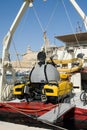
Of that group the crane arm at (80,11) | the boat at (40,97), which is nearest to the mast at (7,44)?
the boat at (40,97)

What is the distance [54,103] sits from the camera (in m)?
13.9

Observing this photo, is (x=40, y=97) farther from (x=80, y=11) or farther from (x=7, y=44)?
(x=80, y=11)

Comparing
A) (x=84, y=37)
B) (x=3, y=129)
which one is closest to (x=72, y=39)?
(x=84, y=37)

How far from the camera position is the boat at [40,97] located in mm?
12867

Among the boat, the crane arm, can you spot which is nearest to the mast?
the boat

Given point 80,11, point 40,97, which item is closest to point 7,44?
point 40,97

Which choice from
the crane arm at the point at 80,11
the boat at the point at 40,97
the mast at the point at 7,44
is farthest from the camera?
the mast at the point at 7,44

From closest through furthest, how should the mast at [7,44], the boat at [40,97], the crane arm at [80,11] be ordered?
the boat at [40,97]
the crane arm at [80,11]
the mast at [7,44]

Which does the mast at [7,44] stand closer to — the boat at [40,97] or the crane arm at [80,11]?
the boat at [40,97]

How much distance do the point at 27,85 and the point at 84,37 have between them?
61.3 feet

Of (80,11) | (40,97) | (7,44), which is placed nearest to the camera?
(40,97)

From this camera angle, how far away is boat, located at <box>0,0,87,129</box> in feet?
42.2

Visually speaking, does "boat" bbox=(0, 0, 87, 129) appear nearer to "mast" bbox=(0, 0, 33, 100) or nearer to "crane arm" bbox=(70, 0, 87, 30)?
"mast" bbox=(0, 0, 33, 100)

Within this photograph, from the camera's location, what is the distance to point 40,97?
14703mm
